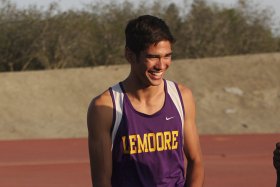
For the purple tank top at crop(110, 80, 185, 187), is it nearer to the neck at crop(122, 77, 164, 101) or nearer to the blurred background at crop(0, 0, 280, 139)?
the neck at crop(122, 77, 164, 101)

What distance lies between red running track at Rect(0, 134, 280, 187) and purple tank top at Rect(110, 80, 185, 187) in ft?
29.7

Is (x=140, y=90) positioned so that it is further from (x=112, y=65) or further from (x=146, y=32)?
(x=112, y=65)

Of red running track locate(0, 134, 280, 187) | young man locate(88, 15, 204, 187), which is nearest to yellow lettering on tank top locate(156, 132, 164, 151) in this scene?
young man locate(88, 15, 204, 187)

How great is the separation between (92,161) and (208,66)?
28.9 m

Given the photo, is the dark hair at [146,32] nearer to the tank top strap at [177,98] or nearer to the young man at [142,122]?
the young man at [142,122]

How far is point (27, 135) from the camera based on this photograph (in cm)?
2589

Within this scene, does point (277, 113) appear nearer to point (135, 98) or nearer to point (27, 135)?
point (27, 135)

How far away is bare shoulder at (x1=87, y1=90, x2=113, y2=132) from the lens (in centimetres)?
453

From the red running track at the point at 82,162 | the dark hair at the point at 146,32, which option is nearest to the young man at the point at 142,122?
the dark hair at the point at 146,32

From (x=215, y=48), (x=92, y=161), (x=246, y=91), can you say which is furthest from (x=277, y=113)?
(x=92, y=161)

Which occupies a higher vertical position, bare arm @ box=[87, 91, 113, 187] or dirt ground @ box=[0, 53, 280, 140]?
bare arm @ box=[87, 91, 113, 187]

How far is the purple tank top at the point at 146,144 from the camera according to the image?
452 cm

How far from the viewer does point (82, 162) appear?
1778cm

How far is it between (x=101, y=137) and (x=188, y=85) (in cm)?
2672
